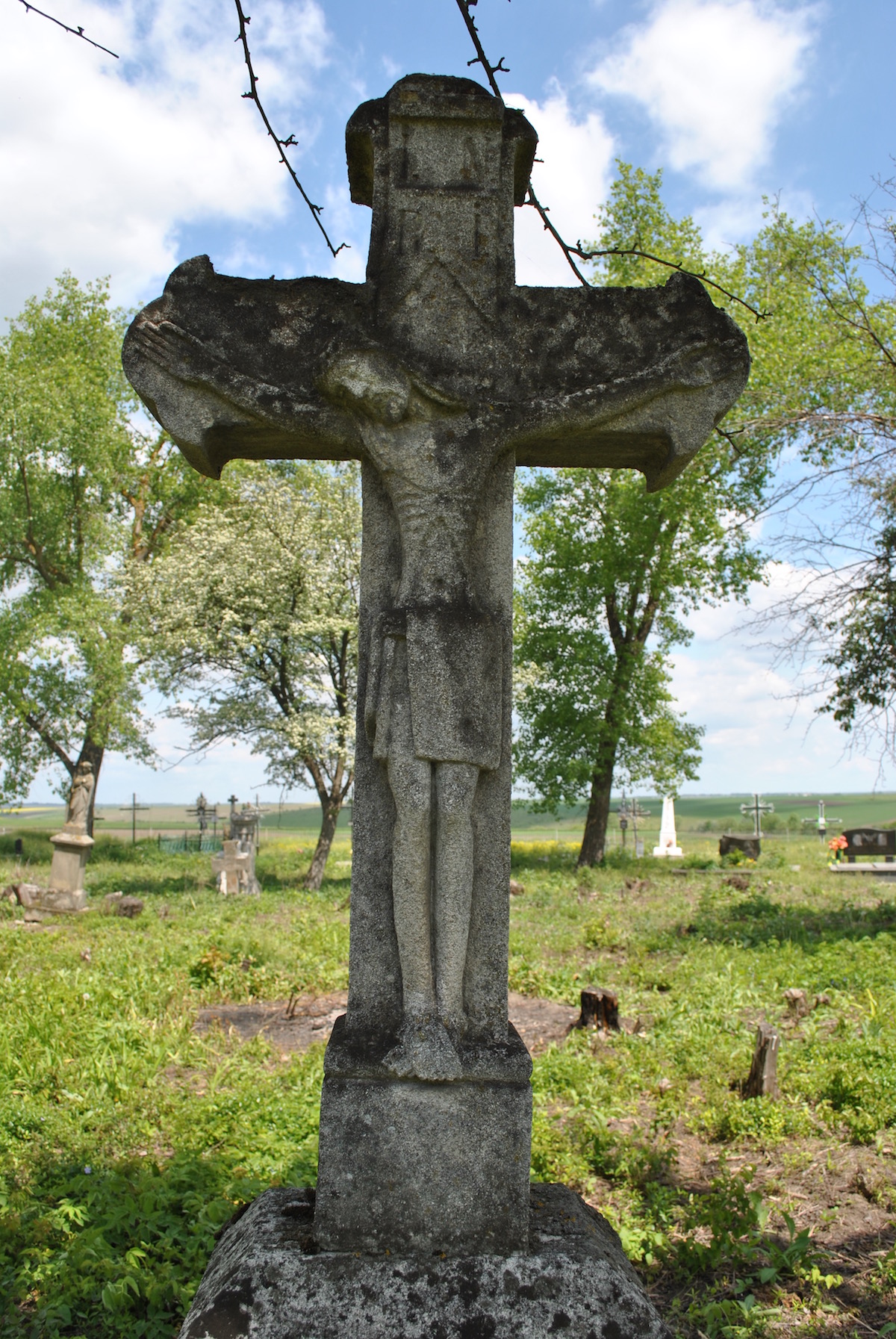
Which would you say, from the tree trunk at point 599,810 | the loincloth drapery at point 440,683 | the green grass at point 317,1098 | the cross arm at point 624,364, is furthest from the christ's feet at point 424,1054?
the tree trunk at point 599,810

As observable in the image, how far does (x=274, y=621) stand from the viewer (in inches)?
744

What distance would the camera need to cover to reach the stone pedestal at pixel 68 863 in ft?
51.7

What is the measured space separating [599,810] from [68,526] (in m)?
14.3

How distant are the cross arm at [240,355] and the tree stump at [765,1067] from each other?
16.3ft

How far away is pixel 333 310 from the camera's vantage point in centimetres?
290

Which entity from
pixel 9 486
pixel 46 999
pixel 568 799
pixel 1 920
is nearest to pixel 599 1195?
pixel 46 999

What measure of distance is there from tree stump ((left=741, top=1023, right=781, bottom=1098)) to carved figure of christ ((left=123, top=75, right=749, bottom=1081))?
13.7 feet

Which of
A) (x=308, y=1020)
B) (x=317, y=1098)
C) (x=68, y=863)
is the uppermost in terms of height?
(x=68, y=863)

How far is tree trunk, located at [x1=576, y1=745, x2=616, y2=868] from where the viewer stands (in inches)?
848

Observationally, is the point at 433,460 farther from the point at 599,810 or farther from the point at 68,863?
the point at 599,810

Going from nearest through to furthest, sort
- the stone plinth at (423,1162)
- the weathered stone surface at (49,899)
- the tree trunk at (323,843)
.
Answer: the stone plinth at (423,1162)
the weathered stone surface at (49,899)
the tree trunk at (323,843)

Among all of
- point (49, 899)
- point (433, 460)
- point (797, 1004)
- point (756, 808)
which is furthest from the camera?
point (756, 808)

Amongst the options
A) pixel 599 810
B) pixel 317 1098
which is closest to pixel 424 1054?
pixel 317 1098

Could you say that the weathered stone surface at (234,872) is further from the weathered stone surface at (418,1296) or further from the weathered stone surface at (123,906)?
the weathered stone surface at (418,1296)
